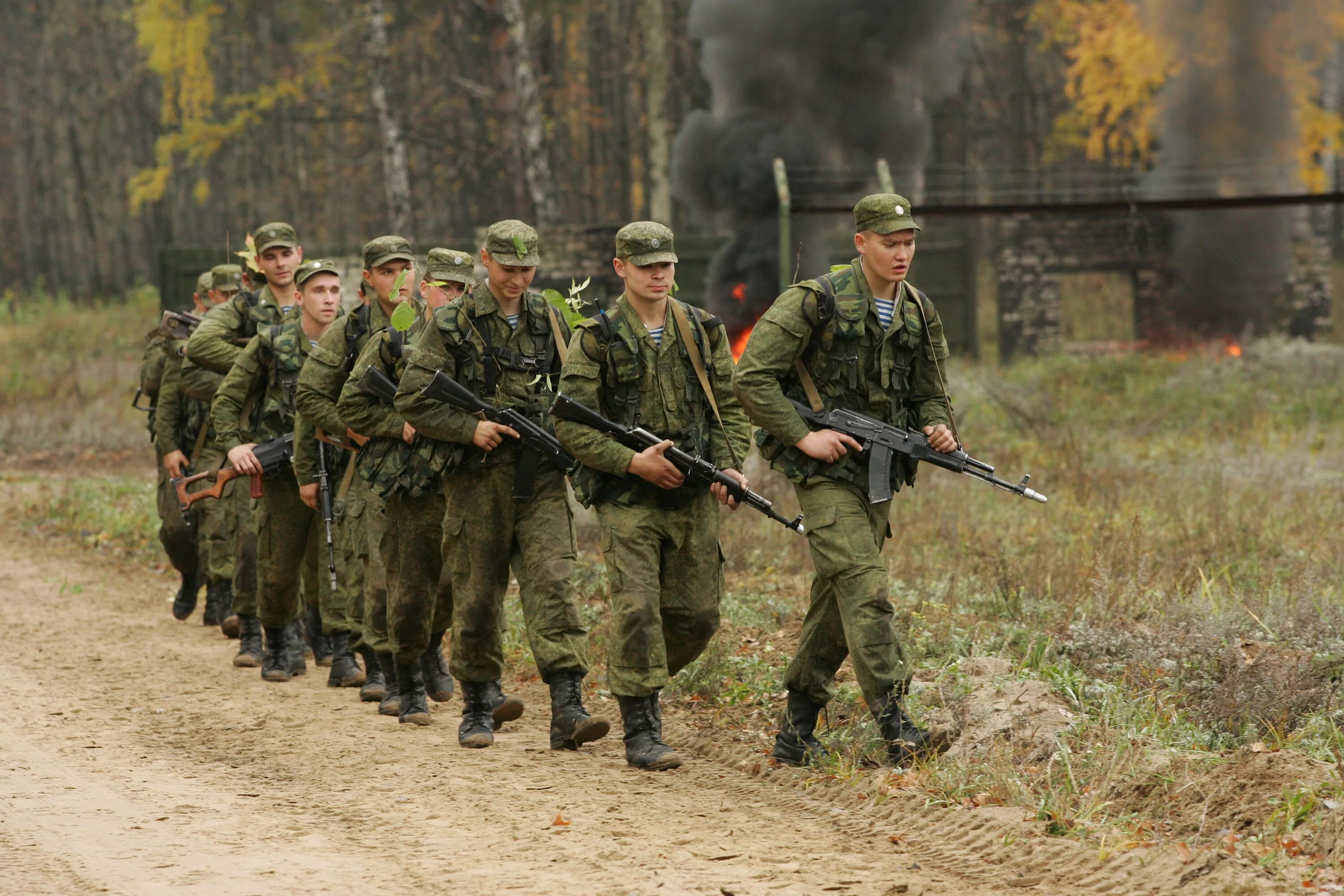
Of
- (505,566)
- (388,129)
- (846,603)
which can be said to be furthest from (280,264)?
(388,129)

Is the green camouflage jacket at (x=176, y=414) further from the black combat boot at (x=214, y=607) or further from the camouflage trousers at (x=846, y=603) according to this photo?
the camouflage trousers at (x=846, y=603)

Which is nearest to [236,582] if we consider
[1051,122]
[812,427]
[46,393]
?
[812,427]

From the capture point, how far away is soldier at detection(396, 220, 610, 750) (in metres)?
6.48

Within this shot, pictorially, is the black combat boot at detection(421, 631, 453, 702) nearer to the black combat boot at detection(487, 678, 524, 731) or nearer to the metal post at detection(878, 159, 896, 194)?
the black combat boot at detection(487, 678, 524, 731)

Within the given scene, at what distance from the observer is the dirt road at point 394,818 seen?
4723 millimetres

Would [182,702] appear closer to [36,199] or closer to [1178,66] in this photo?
[1178,66]

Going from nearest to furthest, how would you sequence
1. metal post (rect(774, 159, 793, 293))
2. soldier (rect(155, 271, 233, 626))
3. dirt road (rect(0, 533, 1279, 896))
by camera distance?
dirt road (rect(0, 533, 1279, 896)) → soldier (rect(155, 271, 233, 626)) → metal post (rect(774, 159, 793, 293))

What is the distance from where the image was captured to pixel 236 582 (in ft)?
29.5

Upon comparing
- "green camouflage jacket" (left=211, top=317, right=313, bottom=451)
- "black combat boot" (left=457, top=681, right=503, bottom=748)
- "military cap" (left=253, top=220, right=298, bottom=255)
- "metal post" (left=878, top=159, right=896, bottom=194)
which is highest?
"metal post" (left=878, top=159, right=896, bottom=194)

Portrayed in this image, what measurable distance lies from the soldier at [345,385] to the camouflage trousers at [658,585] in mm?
1599

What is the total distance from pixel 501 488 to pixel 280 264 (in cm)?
303

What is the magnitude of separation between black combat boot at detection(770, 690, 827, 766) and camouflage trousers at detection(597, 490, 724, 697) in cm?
44

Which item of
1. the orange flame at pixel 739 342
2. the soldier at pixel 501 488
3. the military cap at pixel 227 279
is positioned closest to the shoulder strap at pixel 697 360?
the soldier at pixel 501 488

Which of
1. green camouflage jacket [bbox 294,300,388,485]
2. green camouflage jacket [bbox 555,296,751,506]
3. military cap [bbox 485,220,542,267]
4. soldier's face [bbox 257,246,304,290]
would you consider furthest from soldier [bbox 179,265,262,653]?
green camouflage jacket [bbox 555,296,751,506]
